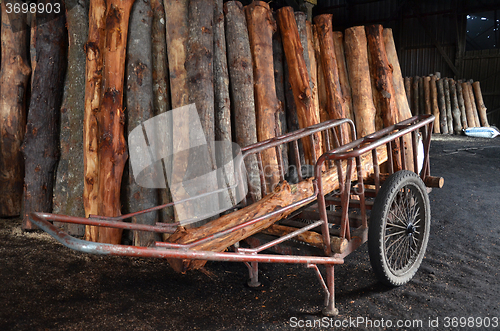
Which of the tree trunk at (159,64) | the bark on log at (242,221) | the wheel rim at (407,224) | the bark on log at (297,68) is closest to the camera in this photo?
the bark on log at (242,221)

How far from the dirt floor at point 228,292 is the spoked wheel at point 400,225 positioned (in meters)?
0.17

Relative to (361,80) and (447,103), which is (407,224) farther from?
(447,103)

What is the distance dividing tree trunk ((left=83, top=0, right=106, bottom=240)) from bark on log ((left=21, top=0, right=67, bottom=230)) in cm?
58

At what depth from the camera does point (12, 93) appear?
413 centimetres

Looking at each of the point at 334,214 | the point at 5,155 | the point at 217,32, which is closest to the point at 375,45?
the point at 217,32

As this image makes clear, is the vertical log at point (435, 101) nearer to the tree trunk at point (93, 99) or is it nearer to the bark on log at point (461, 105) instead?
the bark on log at point (461, 105)

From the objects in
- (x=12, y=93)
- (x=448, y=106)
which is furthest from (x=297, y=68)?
→ (x=448, y=106)

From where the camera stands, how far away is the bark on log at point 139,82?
11.5 ft

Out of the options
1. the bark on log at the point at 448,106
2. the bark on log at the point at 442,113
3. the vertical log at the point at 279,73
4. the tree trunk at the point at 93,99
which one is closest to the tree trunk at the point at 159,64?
the tree trunk at the point at 93,99

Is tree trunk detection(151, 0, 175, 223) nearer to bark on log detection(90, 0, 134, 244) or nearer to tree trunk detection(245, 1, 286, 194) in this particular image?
bark on log detection(90, 0, 134, 244)

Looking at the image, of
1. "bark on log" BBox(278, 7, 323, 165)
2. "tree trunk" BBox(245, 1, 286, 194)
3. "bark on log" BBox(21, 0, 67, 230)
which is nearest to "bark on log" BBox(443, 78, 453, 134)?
"bark on log" BBox(278, 7, 323, 165)

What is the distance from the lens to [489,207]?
185 inches

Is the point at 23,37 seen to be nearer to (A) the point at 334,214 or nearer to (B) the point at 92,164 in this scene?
(B) the point at 92,164

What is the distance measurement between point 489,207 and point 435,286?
2464 mm
